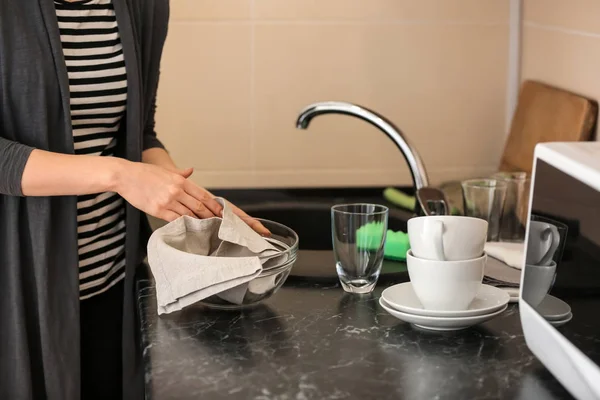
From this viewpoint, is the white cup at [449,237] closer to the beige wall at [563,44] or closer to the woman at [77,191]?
the woman at [77,191]

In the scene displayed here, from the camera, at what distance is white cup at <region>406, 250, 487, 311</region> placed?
3.61 feet

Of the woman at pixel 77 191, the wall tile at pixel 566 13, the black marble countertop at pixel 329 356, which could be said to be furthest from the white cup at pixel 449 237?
the wall tile at pixel 566 13

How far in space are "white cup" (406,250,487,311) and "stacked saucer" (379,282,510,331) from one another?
0.01 metres

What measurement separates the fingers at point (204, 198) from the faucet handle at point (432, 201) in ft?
1.36

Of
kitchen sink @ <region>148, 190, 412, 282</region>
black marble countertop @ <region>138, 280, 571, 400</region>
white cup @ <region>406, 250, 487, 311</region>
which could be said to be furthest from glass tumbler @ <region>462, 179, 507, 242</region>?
white cup @ <region>406, 250, 487, 311</region>

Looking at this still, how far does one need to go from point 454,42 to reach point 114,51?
838 mm

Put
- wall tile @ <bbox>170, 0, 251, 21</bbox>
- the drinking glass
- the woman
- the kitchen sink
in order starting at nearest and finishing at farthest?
the woman
the drinking glass
the kitchen sink
wall tile @ <bbox>170, 0, 251, 21</bbox>

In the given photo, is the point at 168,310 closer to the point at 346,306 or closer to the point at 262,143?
the point at 346,306

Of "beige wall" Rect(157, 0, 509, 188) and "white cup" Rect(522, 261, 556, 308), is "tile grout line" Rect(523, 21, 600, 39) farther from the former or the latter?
"white cup" Rect(522, 261, 556, 308)

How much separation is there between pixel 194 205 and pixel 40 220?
0.88 ft

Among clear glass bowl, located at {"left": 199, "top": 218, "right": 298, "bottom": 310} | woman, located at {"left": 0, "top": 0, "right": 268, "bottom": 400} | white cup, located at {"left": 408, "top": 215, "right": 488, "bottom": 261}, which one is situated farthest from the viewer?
woman, located at {"left": 0, "top": 0, "right": 268, "bottom": 400}

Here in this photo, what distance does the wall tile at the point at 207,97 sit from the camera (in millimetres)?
1938

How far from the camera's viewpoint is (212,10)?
1926 mm

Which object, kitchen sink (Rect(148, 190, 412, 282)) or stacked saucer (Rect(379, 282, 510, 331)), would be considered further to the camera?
kitchen sink (Rect(148, 190, 412, 282))
